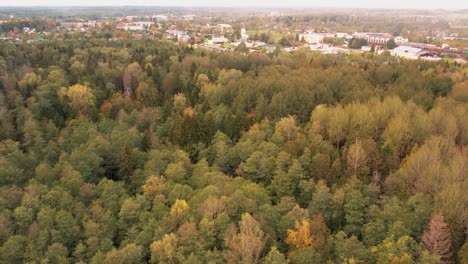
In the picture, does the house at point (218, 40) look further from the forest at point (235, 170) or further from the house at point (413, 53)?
the forest at point (235, 170)

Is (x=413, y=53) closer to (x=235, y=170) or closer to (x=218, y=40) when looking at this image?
(x=218, y=40)

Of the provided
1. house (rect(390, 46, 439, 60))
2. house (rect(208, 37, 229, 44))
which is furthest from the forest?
house (rect(208, 37, 229, 44))

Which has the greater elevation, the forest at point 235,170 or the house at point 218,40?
the house at point 218,40

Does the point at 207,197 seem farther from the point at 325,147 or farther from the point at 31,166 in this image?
the point at 31,166

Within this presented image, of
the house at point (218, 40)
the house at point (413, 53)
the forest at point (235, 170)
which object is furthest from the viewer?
the house at point (218, 40)

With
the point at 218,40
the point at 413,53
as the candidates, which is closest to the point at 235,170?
the point at 413,53

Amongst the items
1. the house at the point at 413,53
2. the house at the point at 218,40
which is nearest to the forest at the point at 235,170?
the house at the point at 413,53

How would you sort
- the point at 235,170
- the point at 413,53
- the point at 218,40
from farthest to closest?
1. the point at 218,40
2. the point at 413,53
3. the point at 235,170

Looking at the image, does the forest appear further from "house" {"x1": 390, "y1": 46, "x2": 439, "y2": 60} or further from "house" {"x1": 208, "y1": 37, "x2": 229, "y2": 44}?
"house" {"x1": 208, "y1": 37, "x2": 229, "y2": 44}

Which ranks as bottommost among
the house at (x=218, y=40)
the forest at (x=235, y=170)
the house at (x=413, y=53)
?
the forest at (x=235, y=170)
